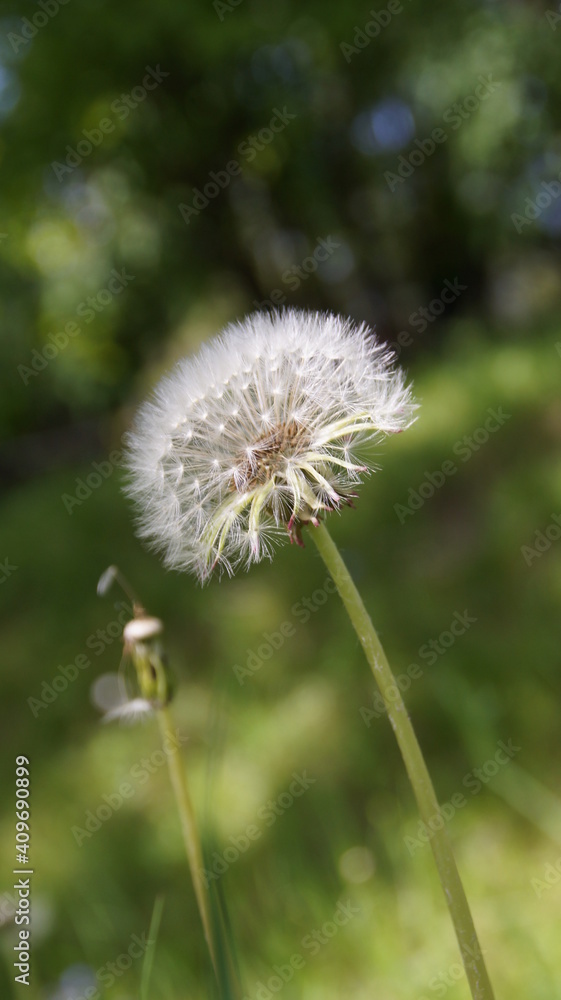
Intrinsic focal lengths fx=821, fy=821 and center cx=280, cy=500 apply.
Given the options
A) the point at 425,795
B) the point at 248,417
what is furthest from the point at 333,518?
the point at 425,795

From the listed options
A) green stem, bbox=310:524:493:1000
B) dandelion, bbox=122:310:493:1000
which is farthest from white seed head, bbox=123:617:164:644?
green stem, bbox=310:524:493:1000

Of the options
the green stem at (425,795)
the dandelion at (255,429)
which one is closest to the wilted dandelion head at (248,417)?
the dandelion at (255,429)

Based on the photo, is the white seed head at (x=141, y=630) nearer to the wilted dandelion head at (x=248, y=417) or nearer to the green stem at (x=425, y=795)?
the wilted dandelion head at (x=248, y=417)

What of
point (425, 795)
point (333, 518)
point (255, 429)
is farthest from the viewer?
point (333, 518)

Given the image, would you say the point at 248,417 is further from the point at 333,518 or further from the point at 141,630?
the point at 333,518

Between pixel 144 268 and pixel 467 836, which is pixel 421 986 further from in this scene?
pixel 144 268

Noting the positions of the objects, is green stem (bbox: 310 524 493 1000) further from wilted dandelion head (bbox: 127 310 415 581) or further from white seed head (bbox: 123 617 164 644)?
white seed head (bbox: 123 617 164 644)
